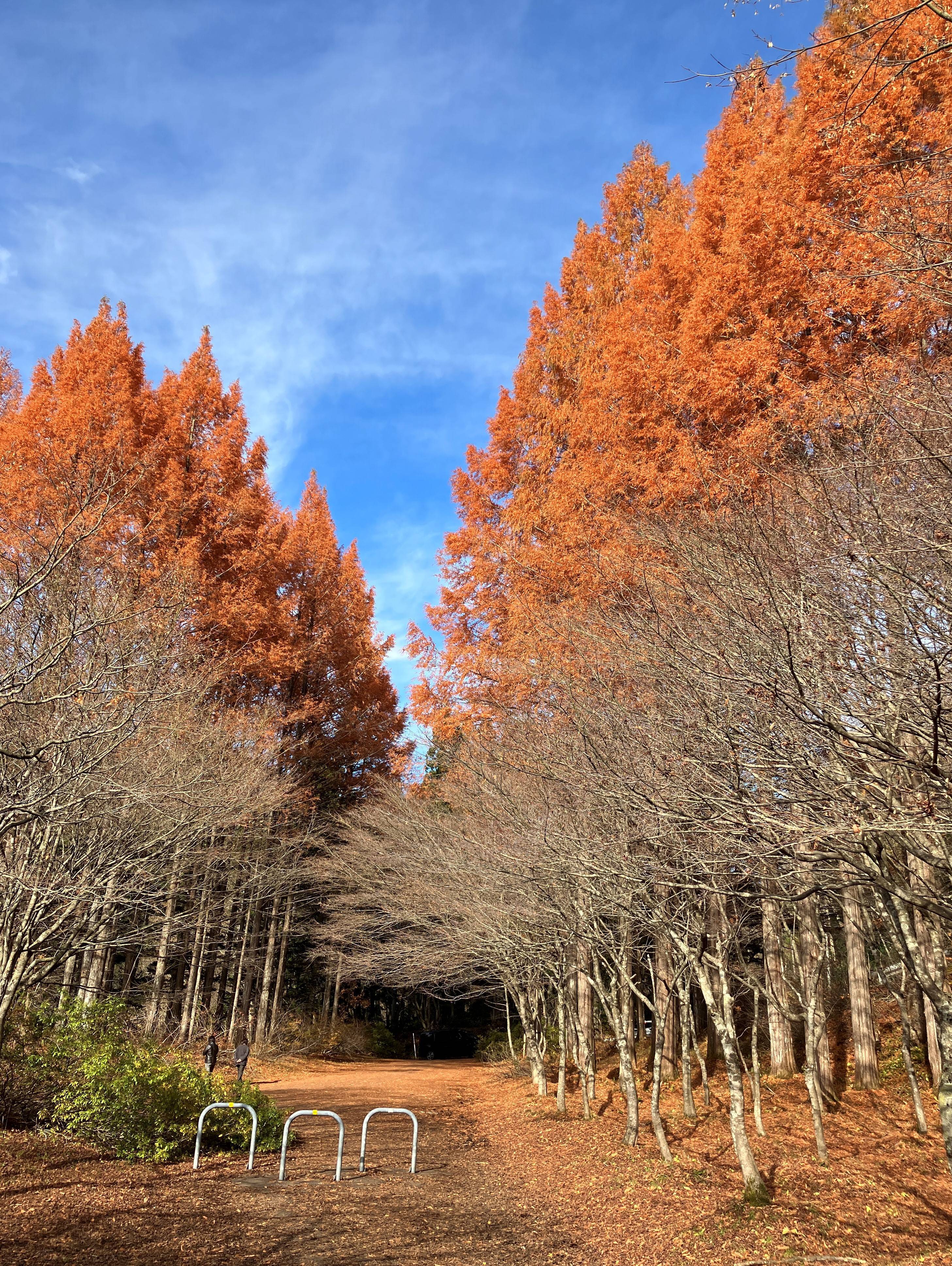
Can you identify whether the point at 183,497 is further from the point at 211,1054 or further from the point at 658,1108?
the point at 658,1108

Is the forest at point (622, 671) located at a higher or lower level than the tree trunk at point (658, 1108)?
higher

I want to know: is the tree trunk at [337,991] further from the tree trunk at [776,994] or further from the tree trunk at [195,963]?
the tree trunk at [776,994]

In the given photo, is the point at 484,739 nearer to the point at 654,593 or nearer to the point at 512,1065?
the point at 654,593

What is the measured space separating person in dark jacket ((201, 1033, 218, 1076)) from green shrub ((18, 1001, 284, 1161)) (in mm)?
4534

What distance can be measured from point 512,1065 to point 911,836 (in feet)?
56.7

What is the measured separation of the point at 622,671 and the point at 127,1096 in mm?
6613

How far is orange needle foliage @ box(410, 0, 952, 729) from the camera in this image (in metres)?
8.93

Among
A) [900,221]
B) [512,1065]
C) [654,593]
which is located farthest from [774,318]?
[512,1065]

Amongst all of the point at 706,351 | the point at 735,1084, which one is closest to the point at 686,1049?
the point at 735,1084

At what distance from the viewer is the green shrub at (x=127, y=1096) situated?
26.1 ft

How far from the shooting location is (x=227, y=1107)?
877 centimetres

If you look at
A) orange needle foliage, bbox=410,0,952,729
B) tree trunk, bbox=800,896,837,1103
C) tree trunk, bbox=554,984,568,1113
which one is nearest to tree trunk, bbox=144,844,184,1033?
orange needle foliage, bbox=410,0,952,729

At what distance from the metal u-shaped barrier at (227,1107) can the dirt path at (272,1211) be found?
5.5 inches

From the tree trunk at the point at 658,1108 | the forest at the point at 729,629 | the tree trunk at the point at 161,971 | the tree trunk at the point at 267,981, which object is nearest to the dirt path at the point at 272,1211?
the tree trunk at the point at 658,1108
